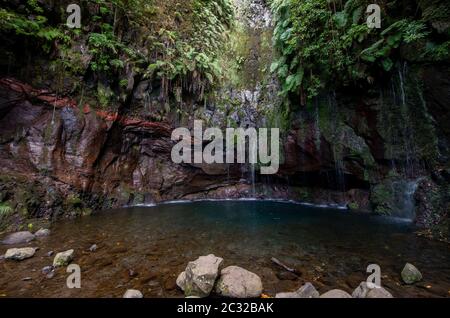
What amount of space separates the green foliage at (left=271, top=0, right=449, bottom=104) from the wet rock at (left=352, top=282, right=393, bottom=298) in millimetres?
6076

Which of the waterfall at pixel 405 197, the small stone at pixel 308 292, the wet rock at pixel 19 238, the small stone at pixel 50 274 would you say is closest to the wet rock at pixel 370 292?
the small stone at pixel 308 292

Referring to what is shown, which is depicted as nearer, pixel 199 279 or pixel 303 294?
pixel 303 294

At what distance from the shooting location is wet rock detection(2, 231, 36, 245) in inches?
212

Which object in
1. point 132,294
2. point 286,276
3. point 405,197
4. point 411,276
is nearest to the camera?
point 132,294

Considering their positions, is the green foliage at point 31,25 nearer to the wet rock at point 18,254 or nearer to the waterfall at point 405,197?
the wet rock at point 18,254

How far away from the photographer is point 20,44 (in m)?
7.55

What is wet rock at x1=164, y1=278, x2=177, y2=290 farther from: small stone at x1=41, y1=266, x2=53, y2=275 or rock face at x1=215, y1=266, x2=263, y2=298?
small stone at x1=41, y1=266, x2=53, y2=275

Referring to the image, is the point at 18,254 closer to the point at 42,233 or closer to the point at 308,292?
the point at 42,233

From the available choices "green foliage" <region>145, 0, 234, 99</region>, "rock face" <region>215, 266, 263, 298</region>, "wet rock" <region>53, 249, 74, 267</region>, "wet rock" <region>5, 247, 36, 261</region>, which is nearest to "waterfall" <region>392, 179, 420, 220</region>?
"rock face" <region>215, 266, 263, 298</region>

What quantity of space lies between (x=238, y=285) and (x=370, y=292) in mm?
1741

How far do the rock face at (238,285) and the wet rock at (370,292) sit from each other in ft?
4.32

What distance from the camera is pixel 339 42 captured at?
7.91 meters

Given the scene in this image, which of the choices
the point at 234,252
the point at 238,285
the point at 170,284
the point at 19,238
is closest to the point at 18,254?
the point at 19,238

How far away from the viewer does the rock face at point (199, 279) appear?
3.29 metres
